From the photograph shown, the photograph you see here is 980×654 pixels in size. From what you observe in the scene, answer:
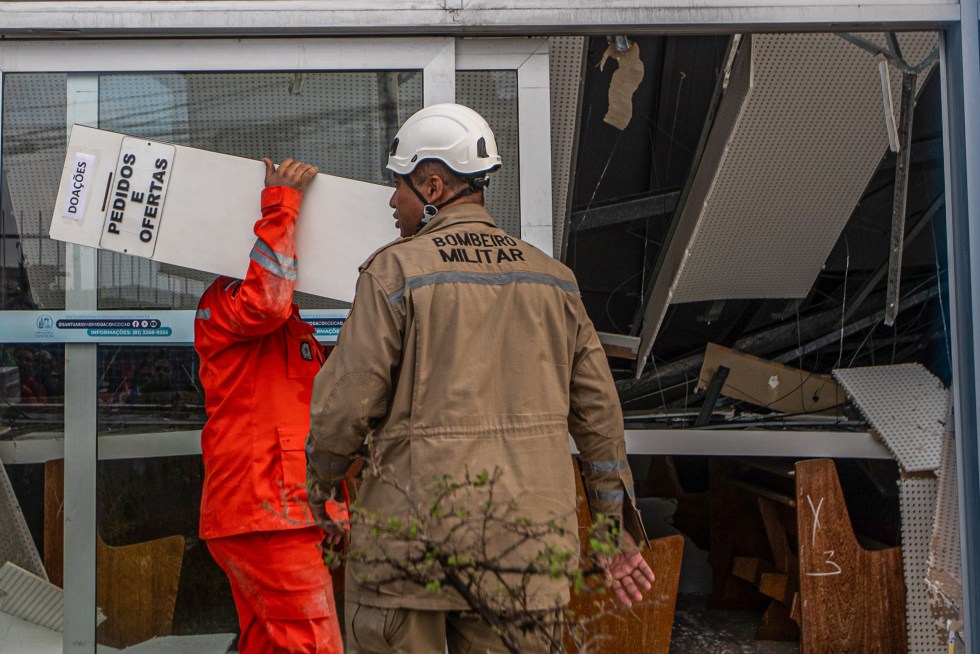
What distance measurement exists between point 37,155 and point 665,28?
6.73 feet

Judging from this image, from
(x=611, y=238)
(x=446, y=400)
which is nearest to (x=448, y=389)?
(x=446, y=400)

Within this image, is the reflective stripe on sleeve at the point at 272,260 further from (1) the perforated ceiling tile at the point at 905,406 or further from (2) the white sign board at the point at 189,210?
(1) the perforated ceiling tile at the point at 905,406

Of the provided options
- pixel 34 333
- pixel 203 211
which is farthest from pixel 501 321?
pixel 34 333

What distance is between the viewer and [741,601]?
4.68m

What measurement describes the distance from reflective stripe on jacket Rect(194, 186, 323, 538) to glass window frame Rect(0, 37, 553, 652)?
1.78ft

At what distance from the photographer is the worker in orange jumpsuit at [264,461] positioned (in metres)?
2.67

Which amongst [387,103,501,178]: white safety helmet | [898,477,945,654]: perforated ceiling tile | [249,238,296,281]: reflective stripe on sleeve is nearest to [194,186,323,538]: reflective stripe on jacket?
[249,238,296,281]: reflective stripe on sleeve

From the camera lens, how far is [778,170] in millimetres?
4059

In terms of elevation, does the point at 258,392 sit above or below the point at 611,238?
below

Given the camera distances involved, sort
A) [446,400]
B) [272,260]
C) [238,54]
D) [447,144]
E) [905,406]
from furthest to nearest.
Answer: [905,406]
[238,54]
[272,260]
[447,144]
[446,400]

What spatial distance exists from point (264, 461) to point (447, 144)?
3.38 ft

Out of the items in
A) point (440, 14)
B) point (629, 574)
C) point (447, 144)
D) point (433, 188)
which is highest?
point (440, 14)

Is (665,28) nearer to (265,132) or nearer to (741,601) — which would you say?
(265,132)

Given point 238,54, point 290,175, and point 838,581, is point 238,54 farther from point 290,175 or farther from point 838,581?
point 838,581
